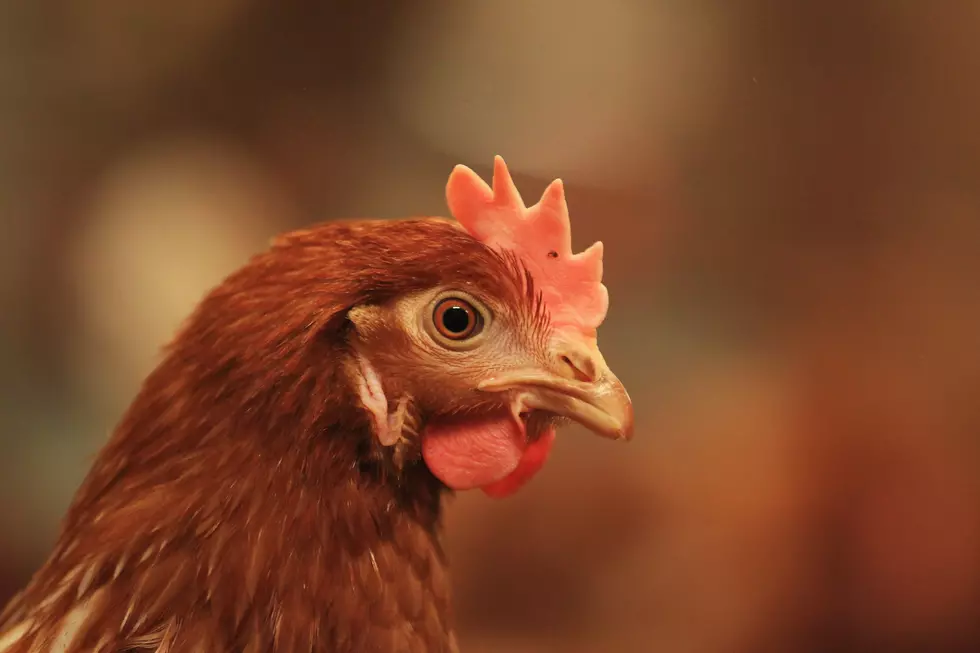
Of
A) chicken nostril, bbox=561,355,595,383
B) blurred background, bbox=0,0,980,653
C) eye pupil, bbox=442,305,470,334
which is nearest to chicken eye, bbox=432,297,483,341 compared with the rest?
eye pupil, bbox=442,305,470,334

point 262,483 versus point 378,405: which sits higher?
point 378,405

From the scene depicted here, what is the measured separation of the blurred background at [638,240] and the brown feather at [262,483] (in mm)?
413

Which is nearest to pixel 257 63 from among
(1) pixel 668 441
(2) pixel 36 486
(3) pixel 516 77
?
(3) pixel 516 77

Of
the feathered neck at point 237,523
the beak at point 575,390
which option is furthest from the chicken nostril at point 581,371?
the feathered neck at point 237,523

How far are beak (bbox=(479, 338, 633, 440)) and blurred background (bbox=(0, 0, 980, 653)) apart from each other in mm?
412

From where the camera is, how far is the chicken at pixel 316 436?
72cm

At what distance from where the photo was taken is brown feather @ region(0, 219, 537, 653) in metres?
0.72

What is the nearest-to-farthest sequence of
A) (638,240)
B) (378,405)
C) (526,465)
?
1. (378,405)
2. (526,465)
3. (638,240)

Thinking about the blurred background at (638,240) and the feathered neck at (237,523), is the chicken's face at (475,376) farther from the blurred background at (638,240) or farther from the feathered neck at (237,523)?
the blurred background at (638,240)

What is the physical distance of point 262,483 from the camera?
0.73 metres

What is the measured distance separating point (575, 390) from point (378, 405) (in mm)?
204

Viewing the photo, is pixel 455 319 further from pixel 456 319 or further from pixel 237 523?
pixel 237 523

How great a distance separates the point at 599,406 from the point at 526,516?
0.55 meters

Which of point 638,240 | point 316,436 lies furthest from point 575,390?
point 638,240
